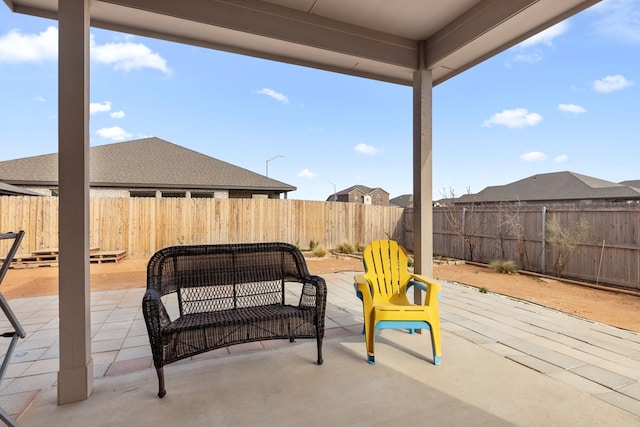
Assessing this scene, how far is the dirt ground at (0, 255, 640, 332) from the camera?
424cm

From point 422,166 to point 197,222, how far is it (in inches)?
308

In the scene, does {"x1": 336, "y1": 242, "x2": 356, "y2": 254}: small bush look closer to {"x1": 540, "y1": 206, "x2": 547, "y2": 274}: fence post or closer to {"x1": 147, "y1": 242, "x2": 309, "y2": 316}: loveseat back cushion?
{"x1": 540, "y1": 206, "x2": 547, "y2": 274}: fence post

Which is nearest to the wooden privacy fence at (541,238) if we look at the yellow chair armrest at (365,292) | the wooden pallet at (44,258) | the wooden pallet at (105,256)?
the yellow chair armrest at (365,292)

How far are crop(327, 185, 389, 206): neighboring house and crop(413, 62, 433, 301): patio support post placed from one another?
32042mm

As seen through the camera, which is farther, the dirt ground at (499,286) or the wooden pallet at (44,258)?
the wooden pallet at (44,258)

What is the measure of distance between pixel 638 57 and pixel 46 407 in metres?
11.6

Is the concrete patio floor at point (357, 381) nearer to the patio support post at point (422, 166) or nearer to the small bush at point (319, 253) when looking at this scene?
the patio support post at point (422, 166)

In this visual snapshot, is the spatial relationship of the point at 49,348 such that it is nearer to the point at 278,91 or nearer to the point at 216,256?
the point at 216,256

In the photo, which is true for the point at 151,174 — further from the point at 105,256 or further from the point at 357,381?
the point at 357,381

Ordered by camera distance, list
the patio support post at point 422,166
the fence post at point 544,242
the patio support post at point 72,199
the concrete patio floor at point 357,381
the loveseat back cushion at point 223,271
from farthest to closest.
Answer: the fence post at point 544,242 → the patio support post at point 422,166 → the loveseat back cushion at point 223,271 → the patio support post at point 72,199 → the concrete patio floor at point 357,381

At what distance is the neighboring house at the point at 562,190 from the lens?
14169mm

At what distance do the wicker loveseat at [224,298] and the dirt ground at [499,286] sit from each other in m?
3.61

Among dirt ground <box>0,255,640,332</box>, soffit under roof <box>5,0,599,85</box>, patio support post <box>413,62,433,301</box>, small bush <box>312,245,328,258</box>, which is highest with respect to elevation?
soffit under roof <box>5,0,599,85</box>

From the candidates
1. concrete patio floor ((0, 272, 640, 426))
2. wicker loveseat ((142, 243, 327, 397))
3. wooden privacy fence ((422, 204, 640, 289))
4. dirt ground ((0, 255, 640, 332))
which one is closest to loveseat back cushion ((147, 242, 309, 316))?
wicker loveseat ((142, 243, 327, 397))
